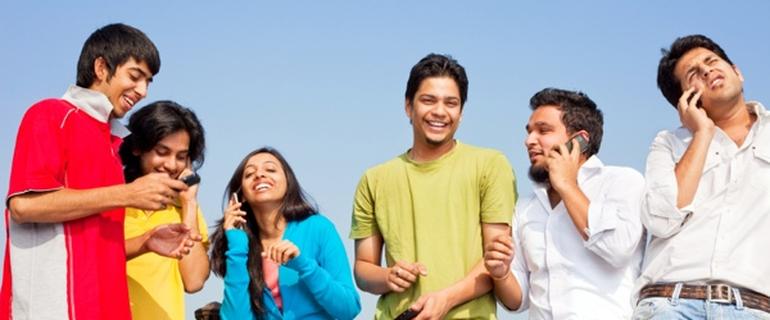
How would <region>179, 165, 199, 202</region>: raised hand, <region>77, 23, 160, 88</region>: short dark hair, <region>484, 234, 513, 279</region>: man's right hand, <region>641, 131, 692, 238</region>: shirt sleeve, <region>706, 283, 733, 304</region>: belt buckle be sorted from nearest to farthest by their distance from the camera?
<region>706, 283, 733, 304</region>: belt buckle
<region>641, 131, 692, 238</region>: shirt sleeve
<region>484, 234, 513, 279</region>: man's right hand
<region>77, 23, 160, 88</region>: short dark hair
<region>179, 165, 199, 202</region>: raised hand

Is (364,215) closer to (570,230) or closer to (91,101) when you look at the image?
(570,230)

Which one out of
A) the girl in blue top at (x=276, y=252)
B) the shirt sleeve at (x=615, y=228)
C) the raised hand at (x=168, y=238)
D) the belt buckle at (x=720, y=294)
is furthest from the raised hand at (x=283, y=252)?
the belt buckle at (x=720, y=294)

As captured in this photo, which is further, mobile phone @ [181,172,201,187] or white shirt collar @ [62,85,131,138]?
mobile phone @ [181,172,201,187]

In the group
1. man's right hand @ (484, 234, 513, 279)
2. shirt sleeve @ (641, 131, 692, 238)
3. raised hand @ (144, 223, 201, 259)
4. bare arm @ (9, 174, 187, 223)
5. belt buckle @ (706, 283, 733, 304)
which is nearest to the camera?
bare arm @ (9, 174, 187, 223)

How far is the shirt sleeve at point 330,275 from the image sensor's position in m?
5.92

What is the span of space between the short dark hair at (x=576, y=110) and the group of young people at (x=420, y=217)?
12mm

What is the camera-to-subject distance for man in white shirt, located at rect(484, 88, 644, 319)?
5465 mm

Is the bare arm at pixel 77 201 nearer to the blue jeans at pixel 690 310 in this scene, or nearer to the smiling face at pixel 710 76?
the blue jeans at pixel 690 310

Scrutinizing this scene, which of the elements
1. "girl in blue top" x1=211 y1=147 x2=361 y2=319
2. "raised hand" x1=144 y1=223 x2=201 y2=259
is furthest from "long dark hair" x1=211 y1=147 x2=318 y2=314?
"raised hand" x1=144 y1=223 x2=201 y2=259

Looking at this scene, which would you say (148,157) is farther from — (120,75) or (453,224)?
(453,224)

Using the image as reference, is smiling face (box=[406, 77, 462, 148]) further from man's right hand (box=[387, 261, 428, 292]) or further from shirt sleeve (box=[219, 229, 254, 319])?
shirt sleeve (box=[219, 229, 254, 319])

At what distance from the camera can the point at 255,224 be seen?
6.57 meters

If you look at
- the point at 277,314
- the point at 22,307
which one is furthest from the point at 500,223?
the point at 22,307

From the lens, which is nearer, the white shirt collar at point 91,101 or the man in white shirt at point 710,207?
the man in white shirt at point 710,207
